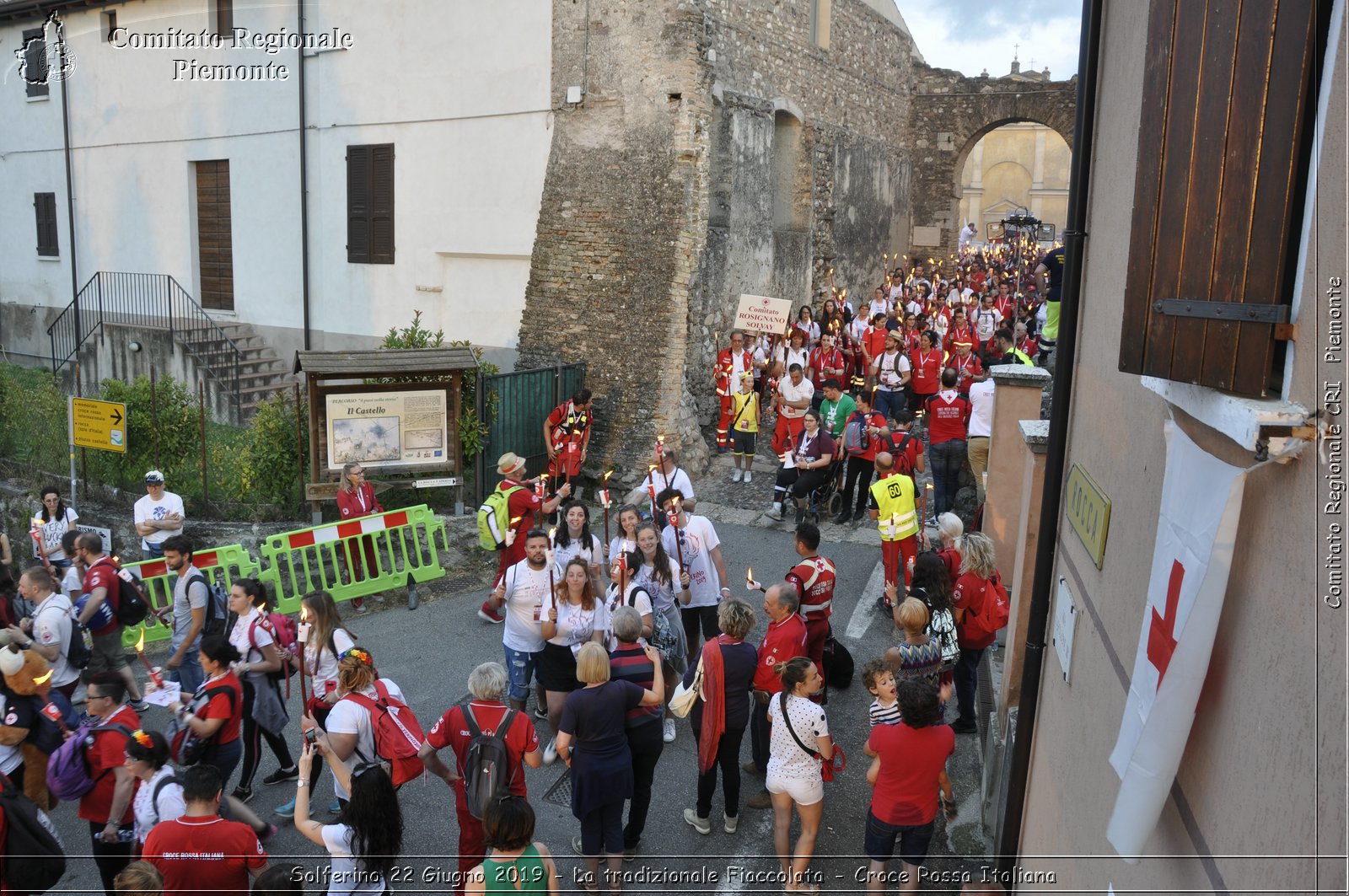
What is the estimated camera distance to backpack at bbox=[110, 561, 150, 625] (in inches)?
320

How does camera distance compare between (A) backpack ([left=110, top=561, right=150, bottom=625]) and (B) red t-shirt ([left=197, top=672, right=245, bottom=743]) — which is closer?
(B) red t-shirt ([left=197, top=672, right=245, bottom=743])

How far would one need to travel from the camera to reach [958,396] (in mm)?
11492

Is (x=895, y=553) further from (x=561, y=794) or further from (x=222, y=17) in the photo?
(x=222, y=17)

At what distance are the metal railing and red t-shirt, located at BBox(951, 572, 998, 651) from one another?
14102mm

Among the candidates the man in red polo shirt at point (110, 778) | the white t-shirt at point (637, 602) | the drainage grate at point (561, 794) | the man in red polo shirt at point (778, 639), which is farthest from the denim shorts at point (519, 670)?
the man in red polo shirt at point (110, 778)

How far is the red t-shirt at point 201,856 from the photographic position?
4605 mm

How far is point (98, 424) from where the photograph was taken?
1230 centimetres

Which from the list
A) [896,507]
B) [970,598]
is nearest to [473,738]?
[970,598]

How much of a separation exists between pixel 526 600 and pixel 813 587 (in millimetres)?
2051

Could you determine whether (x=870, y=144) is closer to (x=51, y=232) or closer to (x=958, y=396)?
(x=958, y=396)

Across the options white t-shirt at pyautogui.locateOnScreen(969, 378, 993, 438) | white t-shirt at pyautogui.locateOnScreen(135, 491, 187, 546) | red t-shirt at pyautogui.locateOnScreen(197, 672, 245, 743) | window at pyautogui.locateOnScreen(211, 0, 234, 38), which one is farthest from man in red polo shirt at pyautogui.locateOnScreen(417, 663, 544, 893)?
window at pyautogui.locateOnScreen(211, 0, 234, 38)

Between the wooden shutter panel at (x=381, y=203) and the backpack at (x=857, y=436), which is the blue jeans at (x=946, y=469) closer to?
the backpack at (x=857, y=436)

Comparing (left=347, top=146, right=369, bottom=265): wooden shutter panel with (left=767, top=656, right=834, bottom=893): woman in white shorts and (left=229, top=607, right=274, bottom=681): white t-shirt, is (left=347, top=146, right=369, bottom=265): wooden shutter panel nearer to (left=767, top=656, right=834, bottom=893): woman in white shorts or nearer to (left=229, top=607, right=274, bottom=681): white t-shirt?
(left=229, top=607, right=274, bottom=681): white t-shirt

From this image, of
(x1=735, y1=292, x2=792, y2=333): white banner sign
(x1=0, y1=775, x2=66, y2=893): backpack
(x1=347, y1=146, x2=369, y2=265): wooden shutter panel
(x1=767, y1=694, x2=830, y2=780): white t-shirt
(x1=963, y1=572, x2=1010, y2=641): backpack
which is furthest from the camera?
(x1=347, y1=146, x2=369, y2=265): wooden shutter panel
